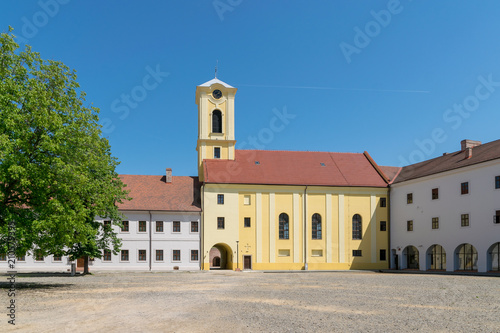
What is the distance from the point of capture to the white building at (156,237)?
5016 cm

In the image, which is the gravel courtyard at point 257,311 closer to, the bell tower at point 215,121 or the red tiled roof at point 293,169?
the red tiled roof at point 293,169

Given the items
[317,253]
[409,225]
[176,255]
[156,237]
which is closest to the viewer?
[156,237]

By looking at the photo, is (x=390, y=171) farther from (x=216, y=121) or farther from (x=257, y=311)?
(x=257, y=311)

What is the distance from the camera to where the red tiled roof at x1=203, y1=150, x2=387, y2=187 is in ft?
178

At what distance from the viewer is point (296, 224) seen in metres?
53.6

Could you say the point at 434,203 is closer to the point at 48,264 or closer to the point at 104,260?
the point at 104,260

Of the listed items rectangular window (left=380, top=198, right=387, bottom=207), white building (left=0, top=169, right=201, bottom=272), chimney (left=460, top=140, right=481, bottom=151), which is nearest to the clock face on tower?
white building (left=0, top=169, right=201, bottom=272)

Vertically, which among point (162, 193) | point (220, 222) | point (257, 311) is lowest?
point (257, 311)

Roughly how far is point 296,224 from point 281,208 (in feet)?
7.39

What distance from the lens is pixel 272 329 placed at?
498 inches

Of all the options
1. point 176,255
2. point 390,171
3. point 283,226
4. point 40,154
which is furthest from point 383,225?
point 40,154

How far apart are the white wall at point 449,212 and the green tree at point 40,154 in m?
30.1

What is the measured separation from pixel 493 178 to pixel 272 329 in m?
33.5

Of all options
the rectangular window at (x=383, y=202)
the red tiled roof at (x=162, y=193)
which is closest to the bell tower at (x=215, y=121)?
the red tiled roof at (x=162, y=193)
